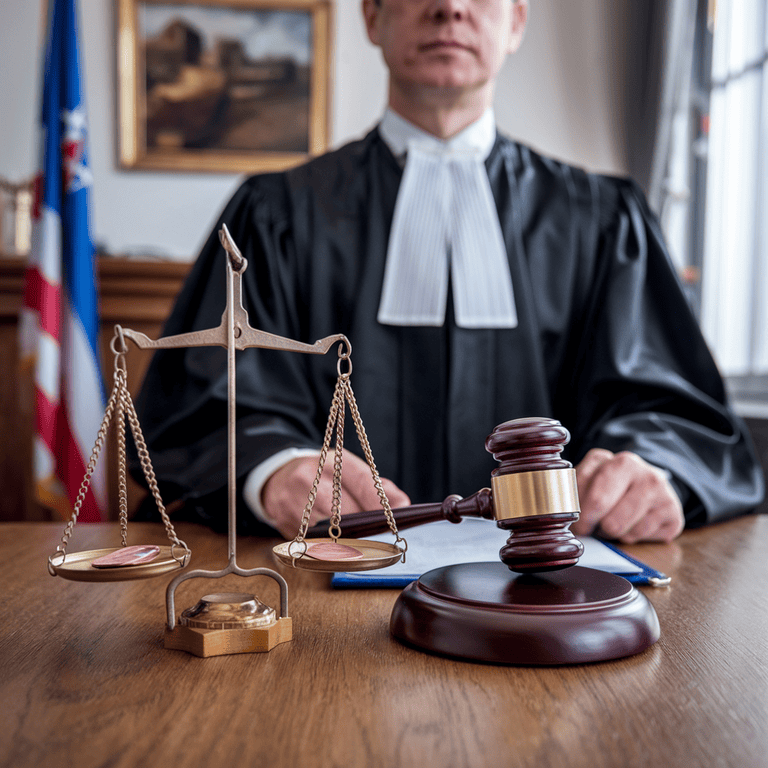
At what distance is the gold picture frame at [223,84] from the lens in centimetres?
370

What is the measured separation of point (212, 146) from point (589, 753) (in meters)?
3.70

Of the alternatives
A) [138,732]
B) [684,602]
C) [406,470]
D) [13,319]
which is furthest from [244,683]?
[13,319]

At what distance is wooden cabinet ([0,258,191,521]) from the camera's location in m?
2.77

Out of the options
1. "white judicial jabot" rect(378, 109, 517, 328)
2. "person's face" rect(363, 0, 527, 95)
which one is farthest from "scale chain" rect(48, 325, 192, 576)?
"person's face" rect(363, 0, 527, 95)

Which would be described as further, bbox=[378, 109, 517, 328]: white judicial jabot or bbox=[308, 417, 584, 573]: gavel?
bbox=[378, 109, 517, 328]: white judicial jabot

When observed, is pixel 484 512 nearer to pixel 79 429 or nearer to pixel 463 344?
pixel 463 344

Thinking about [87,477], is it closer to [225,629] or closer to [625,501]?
[225,629]

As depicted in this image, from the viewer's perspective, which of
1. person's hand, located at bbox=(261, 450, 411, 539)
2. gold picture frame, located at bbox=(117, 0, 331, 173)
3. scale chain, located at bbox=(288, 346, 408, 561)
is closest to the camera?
scale chain, located at bbox=(288, 346, 408, 561)

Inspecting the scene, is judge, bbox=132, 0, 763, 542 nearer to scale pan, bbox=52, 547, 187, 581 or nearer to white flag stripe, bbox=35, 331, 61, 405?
scale pan, bbox=52, 547, 187, 581

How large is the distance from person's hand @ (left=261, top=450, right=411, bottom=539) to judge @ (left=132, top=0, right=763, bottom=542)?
237mm

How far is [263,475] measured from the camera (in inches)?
44.8

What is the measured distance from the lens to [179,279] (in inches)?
112

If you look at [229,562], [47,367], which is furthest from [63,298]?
[229,562]

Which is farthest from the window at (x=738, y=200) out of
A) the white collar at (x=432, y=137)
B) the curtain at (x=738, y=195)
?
the white collar at (x=432, y=137)
